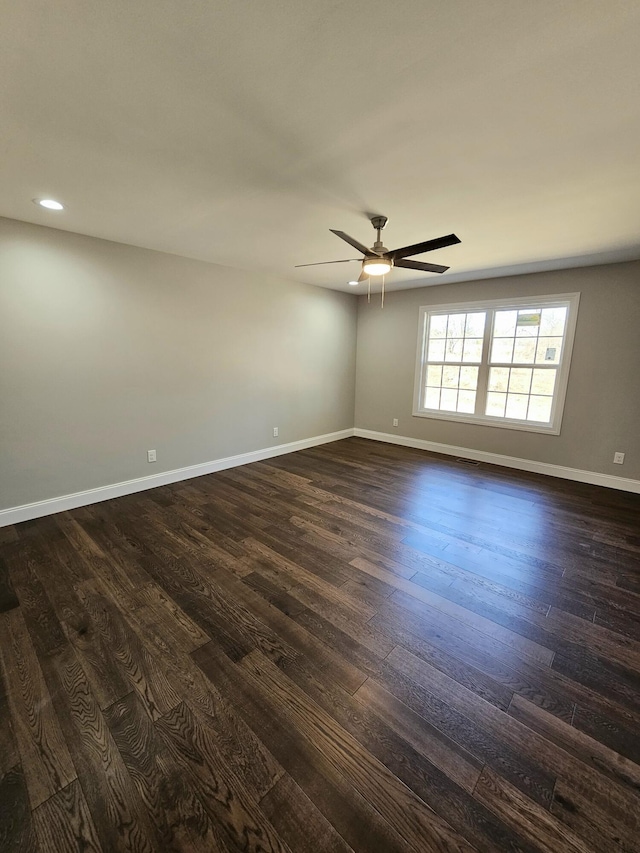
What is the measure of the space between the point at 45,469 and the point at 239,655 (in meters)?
2.59

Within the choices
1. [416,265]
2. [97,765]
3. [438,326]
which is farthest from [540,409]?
[97,765]

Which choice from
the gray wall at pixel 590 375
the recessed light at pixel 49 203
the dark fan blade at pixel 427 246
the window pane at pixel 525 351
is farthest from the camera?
the window pane at pixel 525 351

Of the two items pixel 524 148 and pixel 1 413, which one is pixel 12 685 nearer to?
pixel 1 413

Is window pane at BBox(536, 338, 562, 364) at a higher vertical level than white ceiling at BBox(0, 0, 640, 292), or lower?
lower

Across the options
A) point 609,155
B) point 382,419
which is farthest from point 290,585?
point 382,419

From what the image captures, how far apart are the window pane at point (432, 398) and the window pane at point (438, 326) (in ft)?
2.71

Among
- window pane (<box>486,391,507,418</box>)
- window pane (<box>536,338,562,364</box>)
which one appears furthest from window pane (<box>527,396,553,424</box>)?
→ window pane (<box>536,338,562,364</box>)

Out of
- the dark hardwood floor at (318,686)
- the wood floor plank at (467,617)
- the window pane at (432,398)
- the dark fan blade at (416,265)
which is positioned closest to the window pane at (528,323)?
the window pane at (432,398)

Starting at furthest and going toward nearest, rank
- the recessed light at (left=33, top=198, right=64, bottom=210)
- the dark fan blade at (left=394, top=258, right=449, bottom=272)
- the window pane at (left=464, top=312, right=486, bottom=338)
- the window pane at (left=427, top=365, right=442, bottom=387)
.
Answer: the window pane at (left=427, top=365, right=442, bottom=387)
the window pane at (left=464, top=312, right=486, bottom=338)
the dark fan blade at (left=394, top=258, right=449, bottom=272)
the recessed light at (left=33, top=198, right=64, bottom=210)

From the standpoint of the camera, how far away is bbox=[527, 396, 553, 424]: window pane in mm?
4341

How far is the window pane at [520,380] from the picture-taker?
4.45 meters

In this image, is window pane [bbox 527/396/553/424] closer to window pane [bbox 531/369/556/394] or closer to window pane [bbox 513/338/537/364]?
window pane [bbox 531/369/556/394]

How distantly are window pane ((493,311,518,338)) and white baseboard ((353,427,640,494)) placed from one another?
1.62m

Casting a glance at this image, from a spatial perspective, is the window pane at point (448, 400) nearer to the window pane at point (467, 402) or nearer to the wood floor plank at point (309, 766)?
the window pane at point (467, 402)
